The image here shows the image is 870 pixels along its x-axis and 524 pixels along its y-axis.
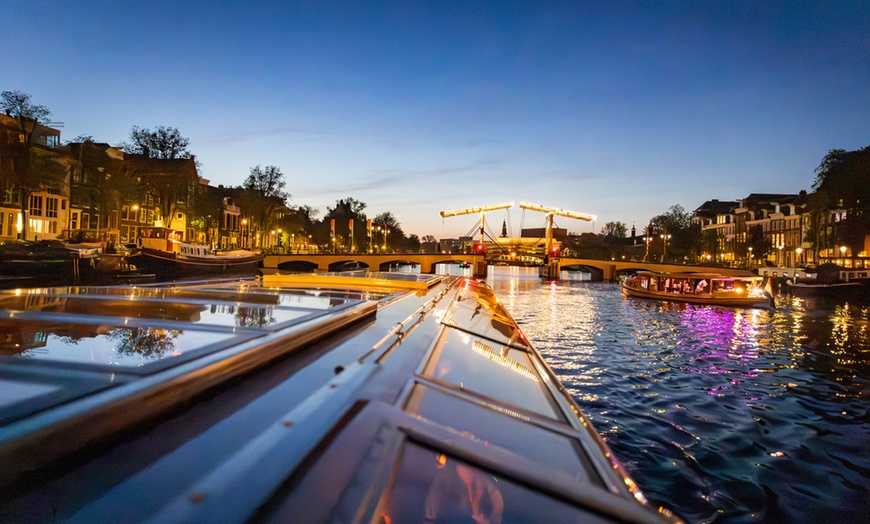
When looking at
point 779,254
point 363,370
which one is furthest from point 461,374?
point 779,254

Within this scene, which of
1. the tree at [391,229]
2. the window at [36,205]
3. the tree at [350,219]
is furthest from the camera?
the tree at [391,229]

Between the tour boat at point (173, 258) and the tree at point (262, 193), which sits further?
the tree at point (262, 193)

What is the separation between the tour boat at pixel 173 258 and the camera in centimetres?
3150

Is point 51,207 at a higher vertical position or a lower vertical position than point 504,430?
higher

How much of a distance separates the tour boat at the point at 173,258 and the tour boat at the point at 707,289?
31460 mm

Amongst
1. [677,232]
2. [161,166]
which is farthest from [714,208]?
[161,166]

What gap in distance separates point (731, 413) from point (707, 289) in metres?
23.9

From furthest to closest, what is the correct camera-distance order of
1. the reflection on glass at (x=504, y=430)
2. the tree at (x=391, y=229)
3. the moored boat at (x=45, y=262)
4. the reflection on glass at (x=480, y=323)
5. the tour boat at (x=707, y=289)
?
the tree at (x=391, y=229) → the tour boat at (x=707, y=289) → the moored boat at (x=45, y=262) → the reflection on glass at (x=480, y=323) → the reflection on glass at (x=504, y=430)

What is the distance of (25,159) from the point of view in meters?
30.0

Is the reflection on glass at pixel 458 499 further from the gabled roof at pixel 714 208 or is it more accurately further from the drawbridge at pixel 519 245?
the gabled roof at pixel 714 208

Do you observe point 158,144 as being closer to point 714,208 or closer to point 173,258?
point 173,258

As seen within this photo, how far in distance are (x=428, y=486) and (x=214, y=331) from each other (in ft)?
4.50

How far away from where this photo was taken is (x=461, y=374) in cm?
279

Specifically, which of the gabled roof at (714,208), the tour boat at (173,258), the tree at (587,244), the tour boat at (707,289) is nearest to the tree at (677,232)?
the gabled roof at (714,208)
